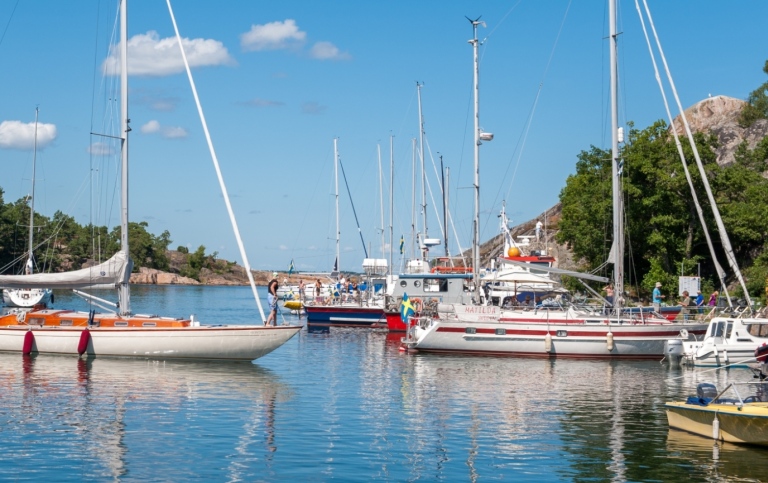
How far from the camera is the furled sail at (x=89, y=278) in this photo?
120 feet

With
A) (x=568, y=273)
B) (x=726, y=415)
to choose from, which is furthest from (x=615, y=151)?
(x=726, y=415)

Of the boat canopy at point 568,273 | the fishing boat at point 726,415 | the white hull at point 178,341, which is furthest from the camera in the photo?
the boat canopy at point 568,273

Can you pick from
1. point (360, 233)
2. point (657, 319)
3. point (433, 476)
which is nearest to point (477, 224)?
point (657, 319)

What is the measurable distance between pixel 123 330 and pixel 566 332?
1817 cm

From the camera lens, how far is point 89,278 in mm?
36719

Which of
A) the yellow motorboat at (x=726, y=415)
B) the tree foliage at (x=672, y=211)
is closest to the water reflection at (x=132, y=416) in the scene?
the yellow motorboat at (x=726, y=415)

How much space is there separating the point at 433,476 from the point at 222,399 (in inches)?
414

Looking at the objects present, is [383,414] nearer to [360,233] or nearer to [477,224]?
[477,224]

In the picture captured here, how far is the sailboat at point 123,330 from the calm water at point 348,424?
0.65 m

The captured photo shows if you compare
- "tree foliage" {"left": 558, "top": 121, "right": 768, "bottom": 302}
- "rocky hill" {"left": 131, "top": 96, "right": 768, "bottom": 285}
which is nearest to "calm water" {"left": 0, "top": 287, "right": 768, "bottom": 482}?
"tree foliage" {"left": 558, "top": 121, "right": 768, "bottom": 302}

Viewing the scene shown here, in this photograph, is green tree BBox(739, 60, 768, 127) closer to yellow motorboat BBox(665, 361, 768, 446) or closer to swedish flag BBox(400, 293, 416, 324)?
swedish flag BBox(400, 293, 416, 324)

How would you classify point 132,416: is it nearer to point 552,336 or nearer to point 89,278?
point 89,278

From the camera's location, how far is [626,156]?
213ft

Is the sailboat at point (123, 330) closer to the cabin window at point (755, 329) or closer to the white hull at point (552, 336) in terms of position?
the white hull at point (552, 336)
